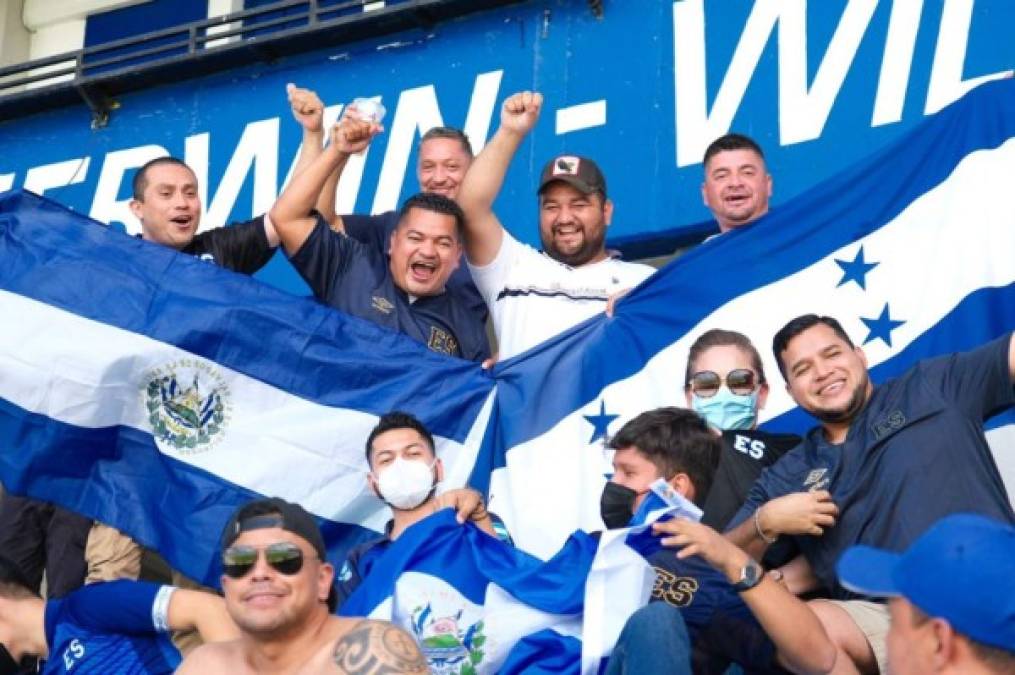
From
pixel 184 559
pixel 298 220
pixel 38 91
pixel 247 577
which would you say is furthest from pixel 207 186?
pixel 247 577

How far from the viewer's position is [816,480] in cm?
521

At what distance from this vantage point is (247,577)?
4875 millimetres

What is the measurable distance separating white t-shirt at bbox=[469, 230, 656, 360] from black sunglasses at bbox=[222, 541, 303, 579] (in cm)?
253

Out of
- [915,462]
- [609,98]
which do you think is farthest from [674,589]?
[609,98]

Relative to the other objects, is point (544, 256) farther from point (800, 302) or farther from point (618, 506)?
point (618, 506)

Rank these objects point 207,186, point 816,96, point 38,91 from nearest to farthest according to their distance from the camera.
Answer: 1. point 816,96
2. point 207,186
3. point 38,91

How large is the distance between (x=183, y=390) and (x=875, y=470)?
307 centimetres

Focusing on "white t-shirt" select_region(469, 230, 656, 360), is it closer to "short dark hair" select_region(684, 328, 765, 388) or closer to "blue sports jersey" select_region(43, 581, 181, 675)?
"short dark hair" select_region(684, 328, 765, 388)

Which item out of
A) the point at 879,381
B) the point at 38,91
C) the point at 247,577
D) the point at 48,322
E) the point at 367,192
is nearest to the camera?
the point at 247,577

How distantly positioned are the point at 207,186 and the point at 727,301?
4.91 meters

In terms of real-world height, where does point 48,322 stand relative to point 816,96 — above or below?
below

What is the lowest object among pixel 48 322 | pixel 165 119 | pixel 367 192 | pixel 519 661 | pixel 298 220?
pixel 519 661

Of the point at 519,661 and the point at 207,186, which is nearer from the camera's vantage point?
the point at 519,661

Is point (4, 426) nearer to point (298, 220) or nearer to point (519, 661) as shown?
point (298, 220)
